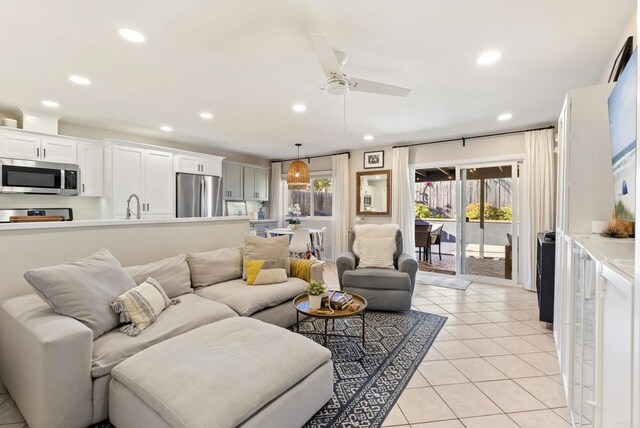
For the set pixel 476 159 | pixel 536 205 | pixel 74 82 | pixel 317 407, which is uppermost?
pixel 74 82

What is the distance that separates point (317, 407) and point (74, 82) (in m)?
3.64

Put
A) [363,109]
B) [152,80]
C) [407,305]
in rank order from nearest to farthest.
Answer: [152,80], [407,305], [363,109]

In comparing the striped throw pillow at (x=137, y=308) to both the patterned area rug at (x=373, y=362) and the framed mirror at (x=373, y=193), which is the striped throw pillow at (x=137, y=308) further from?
the framed mirror at (x=373, y=193)

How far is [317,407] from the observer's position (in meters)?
1.72

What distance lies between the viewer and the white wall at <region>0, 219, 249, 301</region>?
205cm

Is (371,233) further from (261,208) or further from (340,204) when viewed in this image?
(261,208)

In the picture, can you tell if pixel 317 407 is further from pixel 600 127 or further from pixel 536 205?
pixel 536 205

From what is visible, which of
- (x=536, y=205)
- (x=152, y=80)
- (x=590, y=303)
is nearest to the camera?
(x=590, y=303)

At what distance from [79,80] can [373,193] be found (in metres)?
4.77

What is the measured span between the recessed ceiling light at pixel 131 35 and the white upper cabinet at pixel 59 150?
9.11ft

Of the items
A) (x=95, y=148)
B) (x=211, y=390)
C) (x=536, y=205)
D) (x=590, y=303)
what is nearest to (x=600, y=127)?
(x=590, y=303)

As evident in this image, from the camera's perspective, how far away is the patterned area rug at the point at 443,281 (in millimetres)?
4614

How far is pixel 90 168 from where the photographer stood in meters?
4.30

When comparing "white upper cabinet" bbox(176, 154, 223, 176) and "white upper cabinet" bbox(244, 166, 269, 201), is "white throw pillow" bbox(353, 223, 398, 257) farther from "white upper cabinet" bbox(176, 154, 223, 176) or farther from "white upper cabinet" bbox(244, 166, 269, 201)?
"white upper cabinet" bbox(244, 166, 269, 201)
